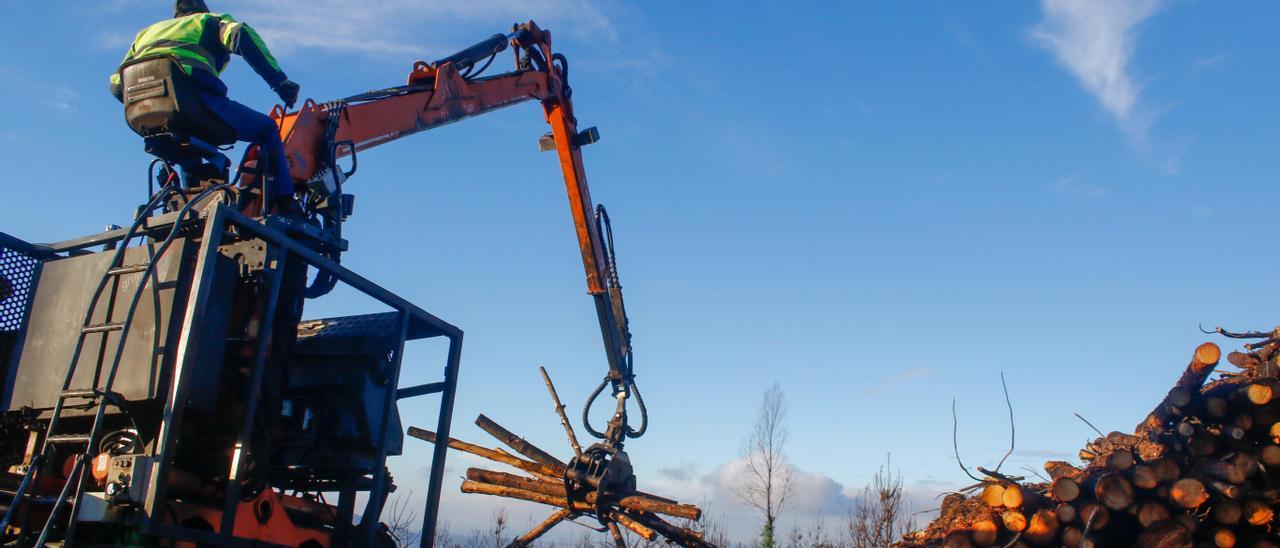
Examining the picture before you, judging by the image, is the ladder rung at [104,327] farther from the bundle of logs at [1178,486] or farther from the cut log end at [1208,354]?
the cut log end at [1208,354]

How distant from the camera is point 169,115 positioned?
593cm

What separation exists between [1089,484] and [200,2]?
7.27m

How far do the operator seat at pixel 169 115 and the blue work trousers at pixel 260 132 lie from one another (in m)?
0.05

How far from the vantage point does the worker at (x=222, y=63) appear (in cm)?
601

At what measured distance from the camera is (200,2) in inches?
263

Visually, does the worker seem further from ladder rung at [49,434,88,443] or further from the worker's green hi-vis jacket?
ladder rung at [49,434,88,443]

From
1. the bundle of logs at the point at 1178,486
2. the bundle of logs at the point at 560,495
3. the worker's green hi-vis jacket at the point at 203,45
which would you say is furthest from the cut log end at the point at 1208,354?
the worker's green hi-vis jacket at the point at 203,45

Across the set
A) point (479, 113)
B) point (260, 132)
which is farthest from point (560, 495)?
point (260, 132)

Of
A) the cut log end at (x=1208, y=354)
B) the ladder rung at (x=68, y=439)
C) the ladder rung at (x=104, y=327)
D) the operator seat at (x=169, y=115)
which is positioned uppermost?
the operator seat at (x=169, y=115)

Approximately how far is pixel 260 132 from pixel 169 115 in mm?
540

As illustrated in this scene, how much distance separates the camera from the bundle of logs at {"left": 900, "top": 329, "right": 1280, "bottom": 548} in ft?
25.4

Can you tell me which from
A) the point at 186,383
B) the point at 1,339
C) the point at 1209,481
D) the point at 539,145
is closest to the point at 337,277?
the point at 186,383

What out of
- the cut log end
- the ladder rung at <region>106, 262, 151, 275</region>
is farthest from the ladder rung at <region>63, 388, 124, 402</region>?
the cut log end

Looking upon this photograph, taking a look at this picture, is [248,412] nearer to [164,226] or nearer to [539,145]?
[164,226]
